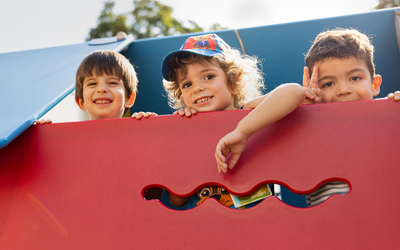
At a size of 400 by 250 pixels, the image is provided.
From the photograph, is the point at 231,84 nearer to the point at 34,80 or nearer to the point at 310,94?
the point at 310,94

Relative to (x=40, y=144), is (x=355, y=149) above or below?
below

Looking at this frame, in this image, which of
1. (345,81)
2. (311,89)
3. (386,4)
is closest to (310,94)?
(311,89)

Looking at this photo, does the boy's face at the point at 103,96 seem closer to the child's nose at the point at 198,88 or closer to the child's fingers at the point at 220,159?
the child's nose at the point at 198,88

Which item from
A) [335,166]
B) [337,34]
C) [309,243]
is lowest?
[309,243]

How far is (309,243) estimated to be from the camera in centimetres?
68

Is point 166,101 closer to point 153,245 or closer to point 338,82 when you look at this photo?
point 338,82

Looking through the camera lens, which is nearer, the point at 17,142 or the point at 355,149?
the point at 355,149

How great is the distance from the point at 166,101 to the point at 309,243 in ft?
4.47

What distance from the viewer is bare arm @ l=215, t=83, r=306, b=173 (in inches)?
30.3

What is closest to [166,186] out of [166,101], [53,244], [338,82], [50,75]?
[53,244]

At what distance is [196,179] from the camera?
0.80m

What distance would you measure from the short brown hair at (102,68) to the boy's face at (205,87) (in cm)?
31

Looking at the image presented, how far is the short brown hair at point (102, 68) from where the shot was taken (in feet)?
4.39

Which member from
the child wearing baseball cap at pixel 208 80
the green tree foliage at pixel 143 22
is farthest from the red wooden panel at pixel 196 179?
the green tree foliage at pixel 143 22
